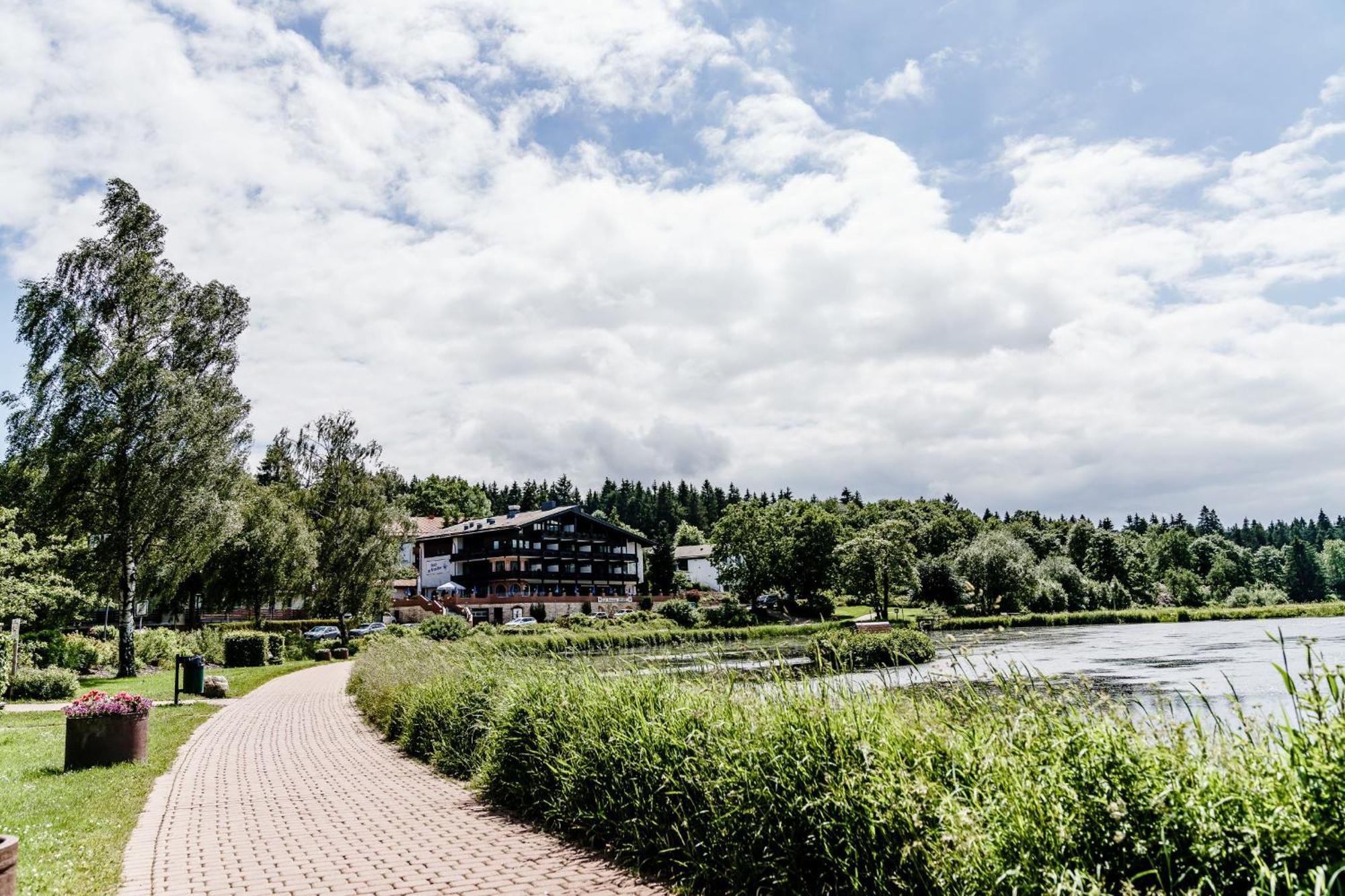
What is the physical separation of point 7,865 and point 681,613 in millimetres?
59498

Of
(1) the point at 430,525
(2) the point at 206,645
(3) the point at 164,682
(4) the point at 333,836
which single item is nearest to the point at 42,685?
(3) the point at 164,682

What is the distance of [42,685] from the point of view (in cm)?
2059

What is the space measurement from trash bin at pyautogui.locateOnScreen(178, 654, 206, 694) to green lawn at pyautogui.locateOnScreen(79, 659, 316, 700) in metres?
0.25

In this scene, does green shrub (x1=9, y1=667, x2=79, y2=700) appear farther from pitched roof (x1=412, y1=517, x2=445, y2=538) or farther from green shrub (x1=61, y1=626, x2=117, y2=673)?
pitched roof (x1=412, y1=517, x2=445, y2=538)

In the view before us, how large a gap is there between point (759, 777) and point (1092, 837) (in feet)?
8.16

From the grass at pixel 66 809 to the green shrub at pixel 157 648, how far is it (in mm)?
16978

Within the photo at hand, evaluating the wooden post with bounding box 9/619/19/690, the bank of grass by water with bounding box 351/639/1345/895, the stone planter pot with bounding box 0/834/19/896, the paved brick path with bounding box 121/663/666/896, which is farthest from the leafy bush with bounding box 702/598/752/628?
the stone planter pot with bounding box 0/834/19/896

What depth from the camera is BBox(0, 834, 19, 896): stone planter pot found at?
459 cm

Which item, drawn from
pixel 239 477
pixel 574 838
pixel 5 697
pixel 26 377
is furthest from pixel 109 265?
pixel 574 838

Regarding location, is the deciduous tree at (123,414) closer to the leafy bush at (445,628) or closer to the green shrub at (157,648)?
the green shrub at (157,648)

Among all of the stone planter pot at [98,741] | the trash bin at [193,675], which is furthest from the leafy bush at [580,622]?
the stone planter pot at [98,741]

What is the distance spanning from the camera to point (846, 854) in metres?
4.92

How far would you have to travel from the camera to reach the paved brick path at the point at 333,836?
6.43 meters

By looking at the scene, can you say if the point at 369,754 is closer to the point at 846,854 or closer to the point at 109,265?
the point at 846,854
